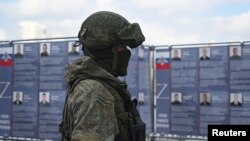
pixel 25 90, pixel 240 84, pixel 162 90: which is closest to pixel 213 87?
pixel 240 84

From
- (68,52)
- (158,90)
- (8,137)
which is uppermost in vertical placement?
(68,52)

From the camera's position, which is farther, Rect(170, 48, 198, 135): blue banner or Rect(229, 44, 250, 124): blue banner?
Rect(170, 48, 198, 135): blue banner

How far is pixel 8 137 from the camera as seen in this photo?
25.3ft

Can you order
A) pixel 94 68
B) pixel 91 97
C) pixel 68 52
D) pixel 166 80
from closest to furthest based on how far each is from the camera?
A: pixel 91 97 → pixel 94 68 → pixel 68 52 → pixel 166 80

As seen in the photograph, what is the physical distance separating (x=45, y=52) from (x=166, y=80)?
2.25 metres

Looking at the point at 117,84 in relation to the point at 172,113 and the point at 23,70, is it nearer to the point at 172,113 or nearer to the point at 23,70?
the point at 23,70

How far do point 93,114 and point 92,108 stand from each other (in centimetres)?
3

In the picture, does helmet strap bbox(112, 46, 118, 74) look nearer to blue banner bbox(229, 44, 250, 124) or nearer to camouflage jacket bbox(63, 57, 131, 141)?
camouflage jacket bbox(63, 57, 131, 141)

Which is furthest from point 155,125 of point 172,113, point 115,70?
point 115,70

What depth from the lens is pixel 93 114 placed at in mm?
2020

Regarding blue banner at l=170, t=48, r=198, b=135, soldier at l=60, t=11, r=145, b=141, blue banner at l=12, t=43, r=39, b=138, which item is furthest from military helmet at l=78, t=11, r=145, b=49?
→ blue banner at l=170, t=48, r=198, b=135

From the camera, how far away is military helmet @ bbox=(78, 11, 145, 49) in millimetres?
2254

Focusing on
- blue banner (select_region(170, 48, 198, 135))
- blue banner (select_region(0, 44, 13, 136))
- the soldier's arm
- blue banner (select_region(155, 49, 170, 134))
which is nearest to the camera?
the soldier's arm

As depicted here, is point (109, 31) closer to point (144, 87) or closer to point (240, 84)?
point (240, 84)
